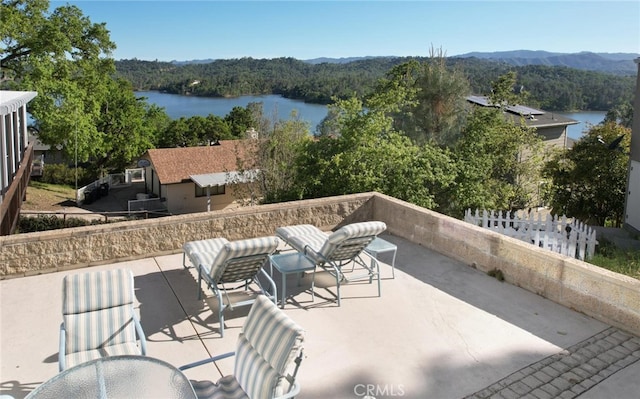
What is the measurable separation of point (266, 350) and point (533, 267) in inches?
158

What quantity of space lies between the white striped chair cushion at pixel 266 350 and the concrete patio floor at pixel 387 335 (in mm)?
771

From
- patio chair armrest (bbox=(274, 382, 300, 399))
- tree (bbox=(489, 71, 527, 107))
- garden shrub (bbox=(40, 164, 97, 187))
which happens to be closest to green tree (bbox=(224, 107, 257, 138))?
Result: garden shrub (bbox=(40, 164, 97, 187))

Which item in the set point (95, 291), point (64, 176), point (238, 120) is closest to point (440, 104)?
point (95, 291)

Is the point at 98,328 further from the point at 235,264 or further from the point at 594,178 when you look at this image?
the point at 594,178

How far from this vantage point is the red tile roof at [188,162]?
34.7 m

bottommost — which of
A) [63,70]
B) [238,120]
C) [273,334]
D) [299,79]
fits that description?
[273,334]

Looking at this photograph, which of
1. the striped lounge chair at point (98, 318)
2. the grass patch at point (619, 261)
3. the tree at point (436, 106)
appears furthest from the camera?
the tree at point (436, 106)

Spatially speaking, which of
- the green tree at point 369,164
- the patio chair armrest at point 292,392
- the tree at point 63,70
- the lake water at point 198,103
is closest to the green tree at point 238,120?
the tree at point 63,70

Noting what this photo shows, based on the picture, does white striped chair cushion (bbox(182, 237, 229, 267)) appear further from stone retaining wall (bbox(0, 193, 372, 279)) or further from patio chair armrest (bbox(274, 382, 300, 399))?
patio chair armrest (bbox(274, 382, 300, 399))

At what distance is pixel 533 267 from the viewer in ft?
19.6

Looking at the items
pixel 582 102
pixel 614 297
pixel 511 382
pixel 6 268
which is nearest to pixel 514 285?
pixel 614 297

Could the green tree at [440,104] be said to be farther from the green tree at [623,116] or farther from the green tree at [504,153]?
the green tree at [623,116]

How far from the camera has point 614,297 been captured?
5.16m

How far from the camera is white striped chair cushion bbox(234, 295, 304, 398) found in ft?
10.2
